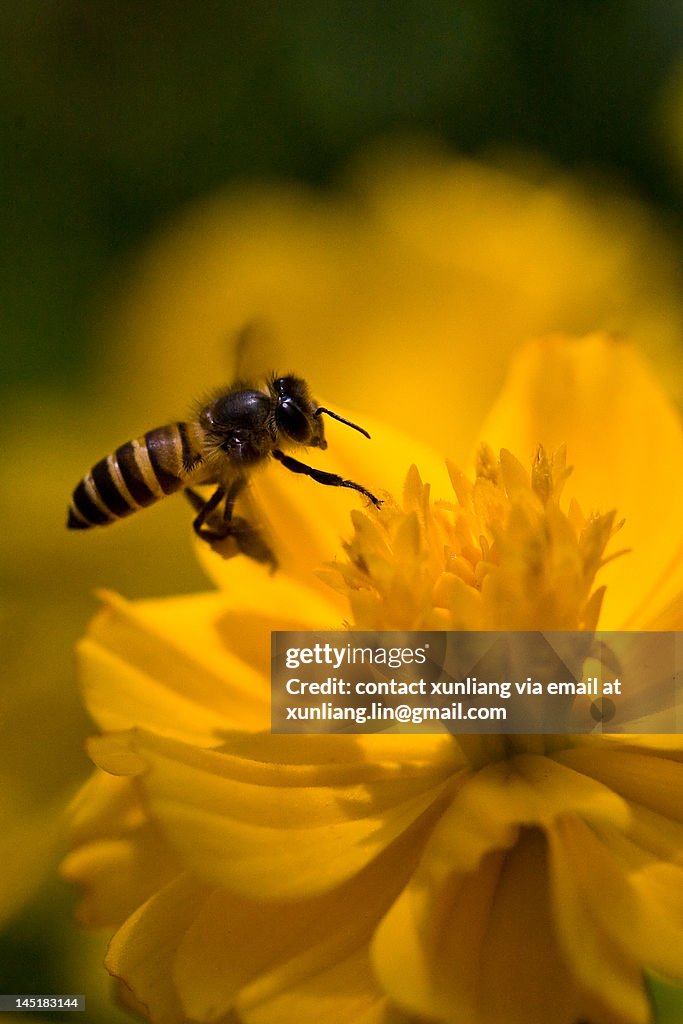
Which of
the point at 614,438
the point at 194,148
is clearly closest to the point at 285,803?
the point at 614,438

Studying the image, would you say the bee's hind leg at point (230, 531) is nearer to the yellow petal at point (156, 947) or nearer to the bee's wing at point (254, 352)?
the bee's wing at point (254, 352)

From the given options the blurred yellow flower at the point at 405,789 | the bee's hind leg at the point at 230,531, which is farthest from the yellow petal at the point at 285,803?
the bee's hind leg at the point at 230,531

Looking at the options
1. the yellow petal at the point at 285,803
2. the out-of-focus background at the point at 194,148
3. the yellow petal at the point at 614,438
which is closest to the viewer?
the yellow petal at the point at 285,803

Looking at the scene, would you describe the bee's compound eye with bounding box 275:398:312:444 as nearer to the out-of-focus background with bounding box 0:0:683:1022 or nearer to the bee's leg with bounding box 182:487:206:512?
the bee's leg with bounding box 182:487:206:512

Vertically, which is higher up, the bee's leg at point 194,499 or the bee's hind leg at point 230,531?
the bee's leg at point 194,499

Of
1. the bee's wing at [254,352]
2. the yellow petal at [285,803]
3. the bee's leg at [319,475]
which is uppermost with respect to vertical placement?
the bee's wing at [254,352]

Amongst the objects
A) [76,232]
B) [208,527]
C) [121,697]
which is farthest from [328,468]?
[76,232]

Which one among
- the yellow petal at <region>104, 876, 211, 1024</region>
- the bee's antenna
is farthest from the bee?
the yellow petal at <region>104, 876, 211, 1024</region>

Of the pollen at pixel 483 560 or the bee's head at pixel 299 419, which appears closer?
the pollen at pixel 483 560
